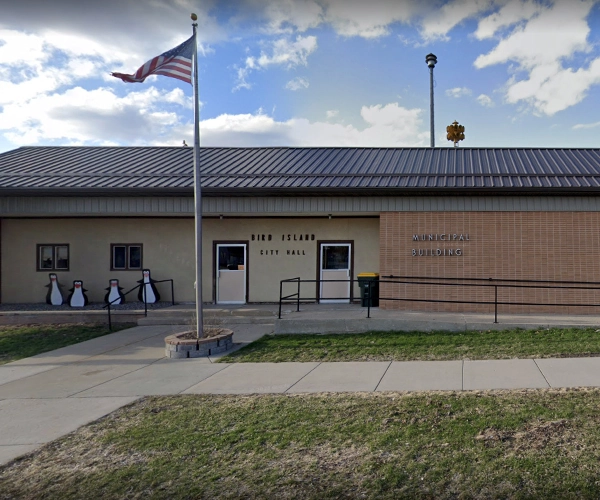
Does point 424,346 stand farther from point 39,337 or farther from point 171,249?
point 171,249

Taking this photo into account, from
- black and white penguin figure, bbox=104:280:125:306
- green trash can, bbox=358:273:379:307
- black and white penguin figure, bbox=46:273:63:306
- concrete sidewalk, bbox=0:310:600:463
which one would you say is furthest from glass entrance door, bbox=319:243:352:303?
black and white penguin figure, bbox=46:273:63:306

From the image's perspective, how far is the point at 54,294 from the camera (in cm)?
1555

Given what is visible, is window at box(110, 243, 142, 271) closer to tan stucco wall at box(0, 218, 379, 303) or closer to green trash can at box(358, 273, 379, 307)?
tan stucco wall at box(0, 218, 379, 303)

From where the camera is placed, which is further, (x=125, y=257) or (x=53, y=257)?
(x=53, y=257)

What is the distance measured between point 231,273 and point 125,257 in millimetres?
3523

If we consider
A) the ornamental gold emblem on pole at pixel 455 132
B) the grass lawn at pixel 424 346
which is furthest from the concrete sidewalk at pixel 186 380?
the ornamental gold emblem on pole at pixel 455 132

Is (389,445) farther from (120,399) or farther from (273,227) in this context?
(273,227)

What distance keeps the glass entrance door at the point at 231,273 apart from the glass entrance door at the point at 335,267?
2.43m

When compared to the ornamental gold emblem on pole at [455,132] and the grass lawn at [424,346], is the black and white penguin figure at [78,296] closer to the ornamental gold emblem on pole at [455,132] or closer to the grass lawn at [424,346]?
the grass lawn at [424,346]

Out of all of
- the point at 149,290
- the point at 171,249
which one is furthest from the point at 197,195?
the point at 149,290

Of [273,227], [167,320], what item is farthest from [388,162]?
[167,320]

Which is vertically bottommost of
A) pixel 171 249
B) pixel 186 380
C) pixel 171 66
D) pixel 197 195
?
pixel 186 380

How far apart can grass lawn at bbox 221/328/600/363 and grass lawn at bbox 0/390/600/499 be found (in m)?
2.46

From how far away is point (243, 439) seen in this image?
5082 mm
